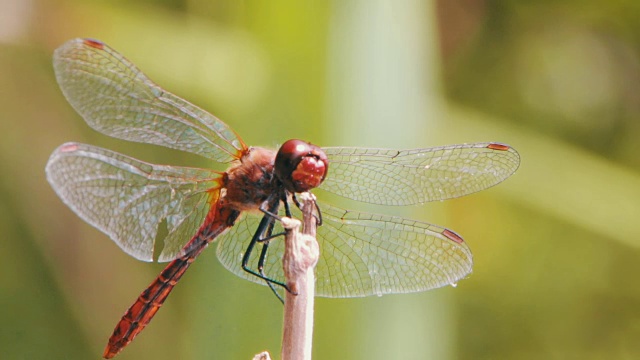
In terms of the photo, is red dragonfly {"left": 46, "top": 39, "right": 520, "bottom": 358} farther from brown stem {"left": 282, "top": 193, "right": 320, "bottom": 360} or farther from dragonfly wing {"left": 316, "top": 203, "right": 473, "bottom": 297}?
brown stem {"left": 282, "top": 193, "right": 320, "bottom": 360}

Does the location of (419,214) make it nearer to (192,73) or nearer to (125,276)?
(192,73)

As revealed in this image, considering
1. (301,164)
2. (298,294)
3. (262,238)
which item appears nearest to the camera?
(298,294)

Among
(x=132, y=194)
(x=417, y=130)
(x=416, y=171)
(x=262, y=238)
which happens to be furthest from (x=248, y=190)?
(x=417, y=130)

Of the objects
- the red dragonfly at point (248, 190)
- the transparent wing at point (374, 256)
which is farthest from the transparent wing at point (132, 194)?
the transparent wing at point (374, 256)

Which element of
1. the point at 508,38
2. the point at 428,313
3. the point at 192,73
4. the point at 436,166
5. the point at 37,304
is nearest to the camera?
the point at 436,166

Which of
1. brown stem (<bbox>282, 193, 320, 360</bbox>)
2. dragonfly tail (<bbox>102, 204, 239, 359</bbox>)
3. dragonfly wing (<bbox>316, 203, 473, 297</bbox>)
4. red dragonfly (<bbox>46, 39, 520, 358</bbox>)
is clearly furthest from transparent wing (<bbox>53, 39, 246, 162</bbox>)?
brown stem (<bbox>282, 193, 320, 360</bbox>)

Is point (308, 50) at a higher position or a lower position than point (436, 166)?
higher

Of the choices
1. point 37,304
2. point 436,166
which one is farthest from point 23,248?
point 436,166

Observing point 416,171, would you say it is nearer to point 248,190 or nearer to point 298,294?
point 248,190
